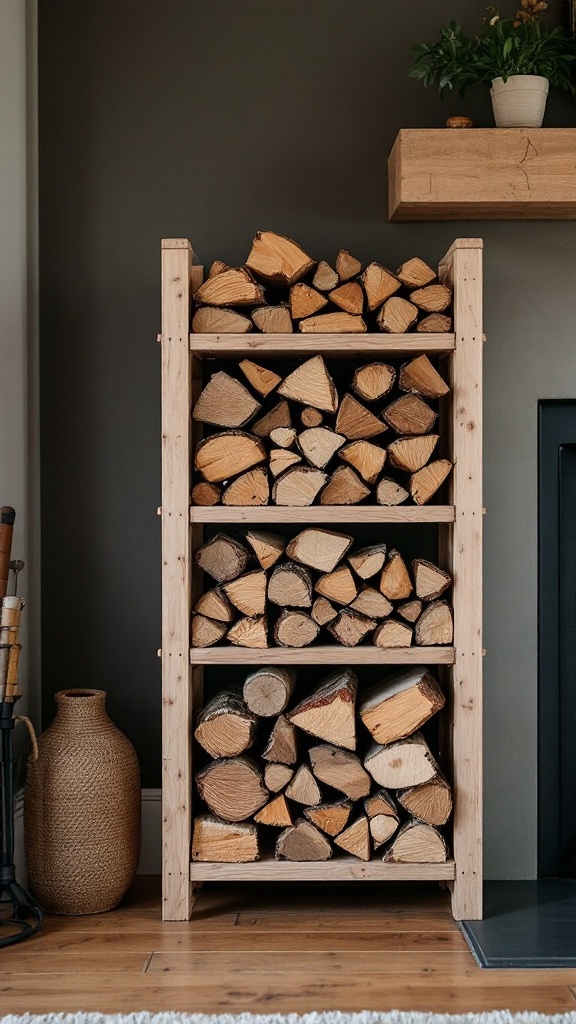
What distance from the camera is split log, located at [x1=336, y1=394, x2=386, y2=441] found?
245cm

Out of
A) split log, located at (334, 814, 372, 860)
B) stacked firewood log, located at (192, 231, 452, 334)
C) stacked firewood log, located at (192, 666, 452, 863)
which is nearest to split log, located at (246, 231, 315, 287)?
stacked firewood log, located at (192, 231, 452, 334)

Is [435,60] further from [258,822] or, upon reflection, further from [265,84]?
[258,822]

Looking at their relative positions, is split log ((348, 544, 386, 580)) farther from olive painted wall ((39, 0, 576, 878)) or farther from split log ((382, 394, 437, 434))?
olive painted wall ((39, 0, 576, 878))

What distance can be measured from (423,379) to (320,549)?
1.61 ft

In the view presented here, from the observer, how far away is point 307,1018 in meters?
1.90

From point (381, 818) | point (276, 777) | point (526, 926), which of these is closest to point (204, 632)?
point (276, 777)

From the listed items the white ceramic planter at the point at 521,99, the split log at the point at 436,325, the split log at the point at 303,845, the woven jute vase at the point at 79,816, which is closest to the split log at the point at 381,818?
the split log at the point at 303,845

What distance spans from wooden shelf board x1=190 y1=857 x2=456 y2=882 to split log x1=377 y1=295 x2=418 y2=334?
1299 millimetres

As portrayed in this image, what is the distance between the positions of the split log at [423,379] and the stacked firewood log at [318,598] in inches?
16.2

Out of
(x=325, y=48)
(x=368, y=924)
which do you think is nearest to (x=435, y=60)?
(x=325, y=48)

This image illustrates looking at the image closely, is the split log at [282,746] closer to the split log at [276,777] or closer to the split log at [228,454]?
the split log at [276,777]

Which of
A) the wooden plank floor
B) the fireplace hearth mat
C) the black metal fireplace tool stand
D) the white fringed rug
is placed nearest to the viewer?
the white fringed rug

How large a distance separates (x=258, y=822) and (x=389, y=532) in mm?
858

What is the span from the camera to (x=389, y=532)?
110 inches
